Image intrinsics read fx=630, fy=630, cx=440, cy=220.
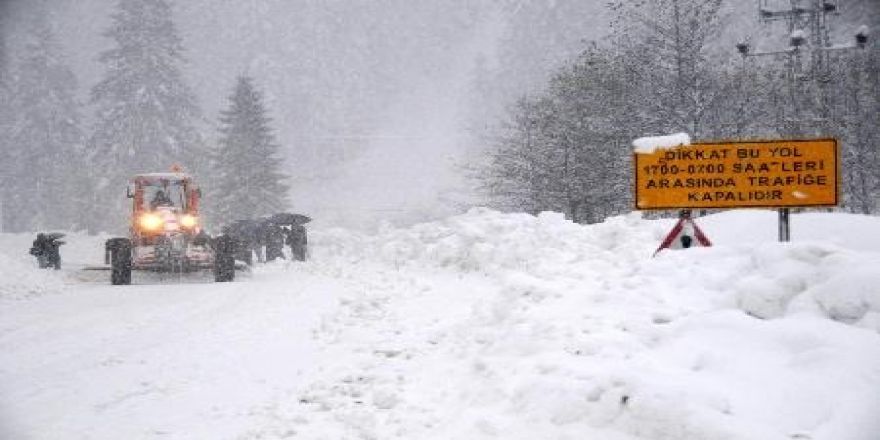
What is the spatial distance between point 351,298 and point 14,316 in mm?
5039

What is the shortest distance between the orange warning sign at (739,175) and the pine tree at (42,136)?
55.5 meters

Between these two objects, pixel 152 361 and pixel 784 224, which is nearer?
pixel 152 361

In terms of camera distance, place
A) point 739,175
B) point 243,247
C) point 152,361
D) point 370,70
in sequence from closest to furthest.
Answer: point 152,361
point 739,175
point 243,247
point 370,70

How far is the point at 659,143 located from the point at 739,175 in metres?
0.98

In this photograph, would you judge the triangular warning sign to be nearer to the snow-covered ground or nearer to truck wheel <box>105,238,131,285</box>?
the snow-covered ground

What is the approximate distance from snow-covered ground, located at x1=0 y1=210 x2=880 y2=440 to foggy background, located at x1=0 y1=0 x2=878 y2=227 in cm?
5988

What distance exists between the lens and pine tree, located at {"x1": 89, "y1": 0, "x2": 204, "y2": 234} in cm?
4206

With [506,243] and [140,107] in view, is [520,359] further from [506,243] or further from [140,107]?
[140,107]

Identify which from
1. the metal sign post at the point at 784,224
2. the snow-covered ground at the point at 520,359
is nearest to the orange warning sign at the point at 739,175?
the metal sign post at the point at 784,224

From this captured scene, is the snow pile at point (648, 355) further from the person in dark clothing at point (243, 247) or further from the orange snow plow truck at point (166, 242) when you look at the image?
the person in dark clothing at point (243, 247)

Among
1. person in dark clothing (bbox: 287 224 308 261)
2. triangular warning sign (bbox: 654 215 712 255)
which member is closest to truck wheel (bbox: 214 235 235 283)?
person in dark clothing (bbox: 287 224 308 261)

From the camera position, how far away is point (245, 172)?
134 ft

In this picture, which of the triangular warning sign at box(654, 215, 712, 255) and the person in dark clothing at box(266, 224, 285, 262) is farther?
the person in dark clothing at box(266, 224, 285, 262)

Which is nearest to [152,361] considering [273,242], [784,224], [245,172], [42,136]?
[784,224]
